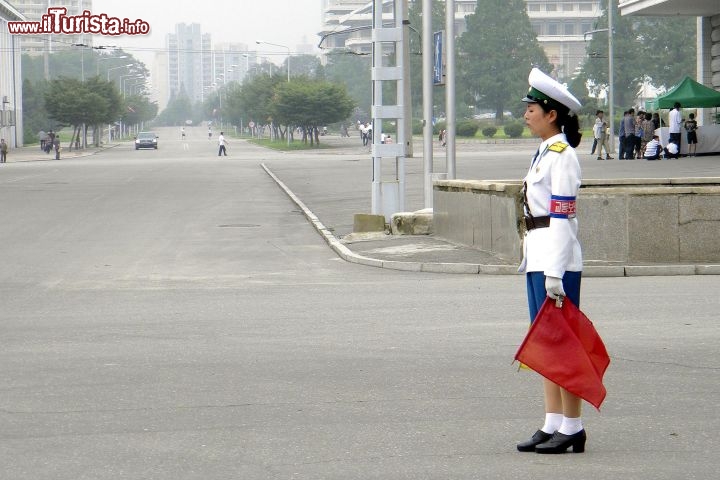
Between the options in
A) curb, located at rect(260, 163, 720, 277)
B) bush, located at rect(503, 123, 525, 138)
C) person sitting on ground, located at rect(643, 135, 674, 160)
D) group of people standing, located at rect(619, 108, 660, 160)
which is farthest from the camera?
bush, located at rect(503, 123, 525, 138)

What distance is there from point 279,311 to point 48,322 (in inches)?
80.3

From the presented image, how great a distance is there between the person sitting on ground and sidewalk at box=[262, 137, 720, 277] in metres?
1.07

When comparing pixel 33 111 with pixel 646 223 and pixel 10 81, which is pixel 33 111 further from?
pixel 646 223

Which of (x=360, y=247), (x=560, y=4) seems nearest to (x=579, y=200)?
(x=360, y=247)

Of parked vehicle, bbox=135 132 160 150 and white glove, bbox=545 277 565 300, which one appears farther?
parked vehicle, bbox=135 132 160 150

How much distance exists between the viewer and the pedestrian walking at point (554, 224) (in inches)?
235

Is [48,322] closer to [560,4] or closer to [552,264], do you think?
[552,264]

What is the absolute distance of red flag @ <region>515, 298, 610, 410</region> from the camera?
5922 millimetres

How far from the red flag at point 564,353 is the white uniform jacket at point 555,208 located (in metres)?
0.19

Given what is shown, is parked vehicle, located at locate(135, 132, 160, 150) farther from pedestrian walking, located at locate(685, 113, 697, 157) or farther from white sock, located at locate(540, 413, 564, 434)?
white sock, located at locate(540, 413, 564, 434)

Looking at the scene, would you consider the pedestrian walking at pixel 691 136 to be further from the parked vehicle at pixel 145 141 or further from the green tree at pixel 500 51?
the green tree at pixel 500 51

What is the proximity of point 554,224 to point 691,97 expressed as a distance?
39643 millimetres

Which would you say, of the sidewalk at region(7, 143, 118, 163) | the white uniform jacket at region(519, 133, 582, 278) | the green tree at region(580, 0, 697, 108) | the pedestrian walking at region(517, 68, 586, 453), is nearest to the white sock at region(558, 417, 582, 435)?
the pedestrian walking at region(517, 68, 586, 453)
